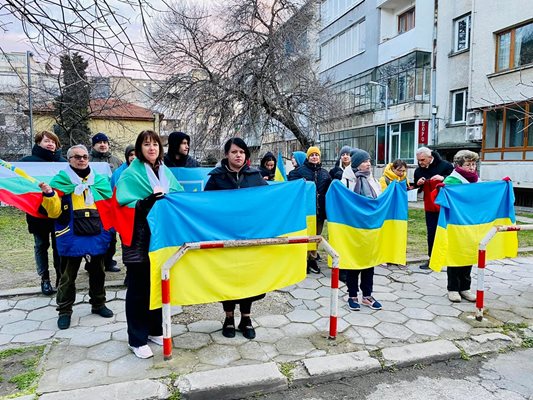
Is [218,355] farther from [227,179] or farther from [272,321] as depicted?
[227,179]

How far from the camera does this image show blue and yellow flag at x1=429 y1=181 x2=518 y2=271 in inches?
182

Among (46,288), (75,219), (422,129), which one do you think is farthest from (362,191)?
(422,129)

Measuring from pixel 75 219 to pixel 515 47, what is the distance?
19.5 m

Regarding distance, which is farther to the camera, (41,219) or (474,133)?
(474,133)

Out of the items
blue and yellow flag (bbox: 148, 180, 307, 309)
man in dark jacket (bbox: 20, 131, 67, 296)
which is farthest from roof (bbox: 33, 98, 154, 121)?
blue and yellow flag (bbox: 148, 180, 307, 309)

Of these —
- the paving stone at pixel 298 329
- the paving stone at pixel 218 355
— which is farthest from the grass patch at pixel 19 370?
the paving stone at pixel 298 329

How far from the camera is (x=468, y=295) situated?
4.98m

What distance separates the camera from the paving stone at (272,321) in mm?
4195

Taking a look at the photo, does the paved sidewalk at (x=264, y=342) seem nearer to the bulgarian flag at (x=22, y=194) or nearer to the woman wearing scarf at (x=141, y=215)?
the woman wearing scarf at (x=141, y=215)

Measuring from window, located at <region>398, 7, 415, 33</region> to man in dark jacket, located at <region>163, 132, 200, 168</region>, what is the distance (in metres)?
22.6

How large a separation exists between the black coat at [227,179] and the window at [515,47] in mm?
17604

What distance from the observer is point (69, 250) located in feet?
12.8

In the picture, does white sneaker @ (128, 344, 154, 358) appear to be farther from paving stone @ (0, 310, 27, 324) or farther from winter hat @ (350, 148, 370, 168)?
winter hat @ (350, 148, 370, 168)

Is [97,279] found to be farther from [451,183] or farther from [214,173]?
[451,183]
